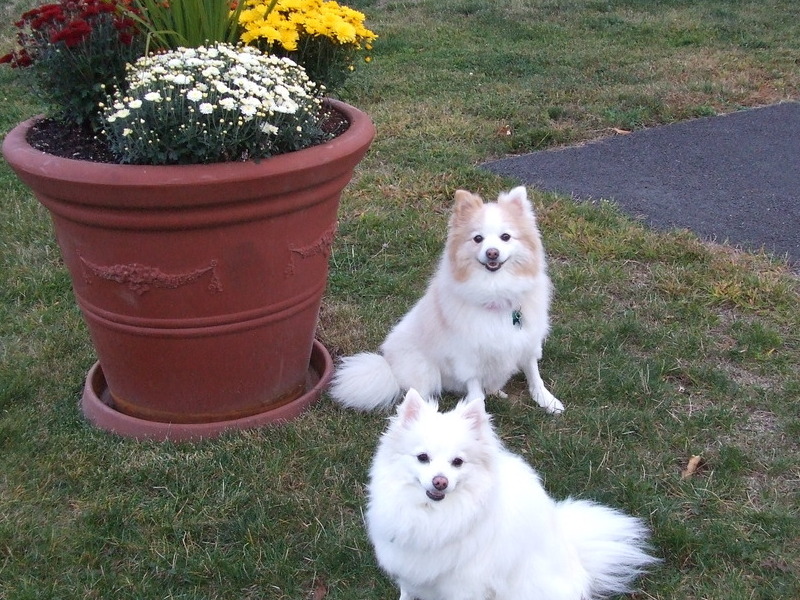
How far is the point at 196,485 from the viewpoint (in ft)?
9.36

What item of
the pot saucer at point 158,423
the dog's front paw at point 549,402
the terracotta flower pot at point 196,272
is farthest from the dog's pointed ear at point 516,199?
the pot saucer at point 158,423

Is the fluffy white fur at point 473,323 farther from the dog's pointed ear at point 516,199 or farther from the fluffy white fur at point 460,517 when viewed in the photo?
the fluffy white fur at point 460,517

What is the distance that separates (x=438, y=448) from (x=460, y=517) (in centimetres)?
20

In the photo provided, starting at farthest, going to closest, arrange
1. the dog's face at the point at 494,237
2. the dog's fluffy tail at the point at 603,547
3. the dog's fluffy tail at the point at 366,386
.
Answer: the dog's fluffy tail at the point at 366,386 → the dog's face at the point at 494,237 → the dog's fluffy tail at the point at 603,547

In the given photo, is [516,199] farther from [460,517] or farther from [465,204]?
[460,517]

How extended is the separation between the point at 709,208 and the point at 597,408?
248 cm

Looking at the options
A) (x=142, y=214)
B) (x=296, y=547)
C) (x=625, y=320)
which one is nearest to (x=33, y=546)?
(x=296, y=547)

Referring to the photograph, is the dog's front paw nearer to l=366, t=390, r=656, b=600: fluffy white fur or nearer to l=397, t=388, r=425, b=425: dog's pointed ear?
l=366, t=390, r=656, b=600: fluffy white fur

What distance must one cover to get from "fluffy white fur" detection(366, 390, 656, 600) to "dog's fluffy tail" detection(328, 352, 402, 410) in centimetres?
100

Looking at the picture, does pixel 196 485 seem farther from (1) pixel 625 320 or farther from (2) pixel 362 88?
(2) pixel 362 88

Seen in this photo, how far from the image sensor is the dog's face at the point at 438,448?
2.03 meters

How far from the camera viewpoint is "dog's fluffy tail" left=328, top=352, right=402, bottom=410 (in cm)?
321

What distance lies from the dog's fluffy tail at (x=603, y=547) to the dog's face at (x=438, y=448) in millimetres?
438

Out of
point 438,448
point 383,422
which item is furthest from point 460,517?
point 383,422
